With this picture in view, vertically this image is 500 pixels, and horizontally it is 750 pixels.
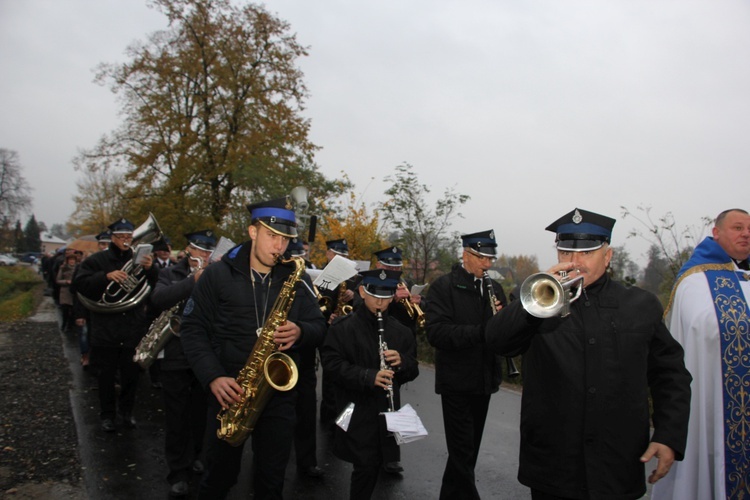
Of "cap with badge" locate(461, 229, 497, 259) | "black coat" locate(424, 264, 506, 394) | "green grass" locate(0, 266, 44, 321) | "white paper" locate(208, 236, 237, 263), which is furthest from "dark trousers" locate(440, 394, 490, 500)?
"green grass" locate(0, 266, 44, 321)

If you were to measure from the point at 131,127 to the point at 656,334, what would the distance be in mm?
25002

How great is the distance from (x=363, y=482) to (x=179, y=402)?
2.04 m

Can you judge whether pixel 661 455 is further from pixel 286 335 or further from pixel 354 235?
pixel 354 235

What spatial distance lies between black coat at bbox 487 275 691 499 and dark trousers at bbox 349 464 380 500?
132cm

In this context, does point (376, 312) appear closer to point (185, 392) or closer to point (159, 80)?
point (185, 392)

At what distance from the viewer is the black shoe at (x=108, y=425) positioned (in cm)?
608

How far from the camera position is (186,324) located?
3684mm

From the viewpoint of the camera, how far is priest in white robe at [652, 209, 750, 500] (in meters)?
3.59

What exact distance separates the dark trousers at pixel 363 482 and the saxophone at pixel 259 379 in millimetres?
892

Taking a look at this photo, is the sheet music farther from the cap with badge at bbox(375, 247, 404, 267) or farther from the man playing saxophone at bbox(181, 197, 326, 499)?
the cap with badge at bbox(375, 247, 404, 267)

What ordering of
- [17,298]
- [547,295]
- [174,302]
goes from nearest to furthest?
[547,295] < [174,302] < [17,298]

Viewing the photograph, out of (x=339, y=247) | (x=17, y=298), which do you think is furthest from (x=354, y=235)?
(x=17, y=298)

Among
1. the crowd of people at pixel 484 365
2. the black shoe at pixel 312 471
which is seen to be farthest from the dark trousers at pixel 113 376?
the black shoe at pixel 312 471

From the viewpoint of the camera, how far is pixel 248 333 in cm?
368
